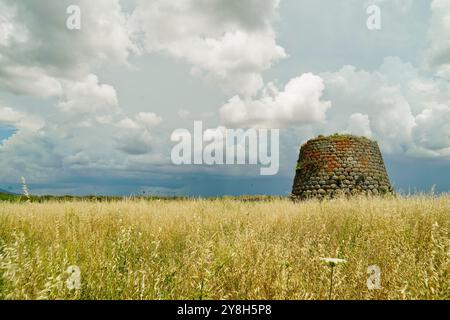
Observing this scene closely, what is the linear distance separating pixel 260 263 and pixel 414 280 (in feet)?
4.44

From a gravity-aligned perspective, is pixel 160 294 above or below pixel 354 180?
below

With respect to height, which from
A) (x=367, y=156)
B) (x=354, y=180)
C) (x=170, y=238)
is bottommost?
(x=170, y=238)

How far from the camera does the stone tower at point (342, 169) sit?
55.0 ft

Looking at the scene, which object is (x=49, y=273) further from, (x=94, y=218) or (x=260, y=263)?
(x=94, y=218)

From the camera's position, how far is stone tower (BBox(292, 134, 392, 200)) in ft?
55.0

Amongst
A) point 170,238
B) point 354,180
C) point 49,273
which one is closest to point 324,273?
point 49,273

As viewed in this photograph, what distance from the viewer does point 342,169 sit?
17.0 meters

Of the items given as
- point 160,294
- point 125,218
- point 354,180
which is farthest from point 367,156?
point 160,294

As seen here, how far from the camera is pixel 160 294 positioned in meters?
2.31
